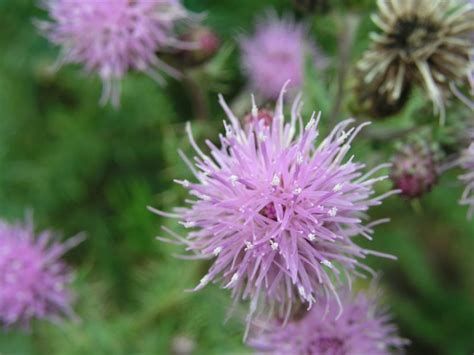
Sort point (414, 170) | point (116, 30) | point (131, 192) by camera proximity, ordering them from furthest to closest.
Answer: point (131, 192), point (116, 30), point (414, 170)

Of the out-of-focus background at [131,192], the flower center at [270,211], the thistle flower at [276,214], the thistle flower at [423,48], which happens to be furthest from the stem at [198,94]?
the flower center at [270,211]

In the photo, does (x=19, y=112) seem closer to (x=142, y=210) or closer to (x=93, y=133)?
(x=93, y=133)

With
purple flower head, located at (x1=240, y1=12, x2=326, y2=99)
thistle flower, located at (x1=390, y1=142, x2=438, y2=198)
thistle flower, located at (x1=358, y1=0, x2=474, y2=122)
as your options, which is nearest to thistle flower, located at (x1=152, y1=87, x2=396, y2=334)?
thistle flower, located at (x1=390, y1=142, x2=438, y2=198)

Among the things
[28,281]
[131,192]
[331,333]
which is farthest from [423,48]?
[131,192]

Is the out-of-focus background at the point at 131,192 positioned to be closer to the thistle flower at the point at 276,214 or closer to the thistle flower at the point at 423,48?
the thistle flower at the point at 423,48

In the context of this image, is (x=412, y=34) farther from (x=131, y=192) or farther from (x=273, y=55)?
(x=131, y=192)

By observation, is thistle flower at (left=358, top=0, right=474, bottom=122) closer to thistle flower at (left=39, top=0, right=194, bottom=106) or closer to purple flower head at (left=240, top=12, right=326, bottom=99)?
thistle flower at (left=39, top=0, right=194, bottom=106)

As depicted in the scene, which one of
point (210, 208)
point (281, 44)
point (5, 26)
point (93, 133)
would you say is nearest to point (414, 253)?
point (281, 44)
